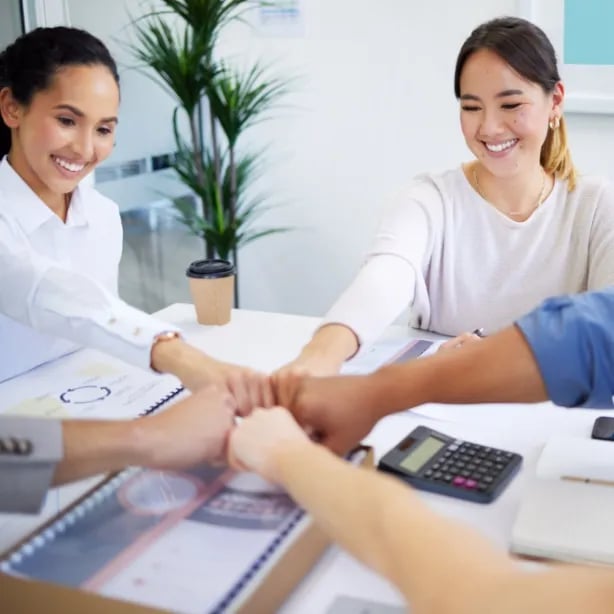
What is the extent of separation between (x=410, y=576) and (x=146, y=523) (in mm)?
351

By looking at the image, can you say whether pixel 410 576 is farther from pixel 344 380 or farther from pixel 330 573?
pixel 344 380

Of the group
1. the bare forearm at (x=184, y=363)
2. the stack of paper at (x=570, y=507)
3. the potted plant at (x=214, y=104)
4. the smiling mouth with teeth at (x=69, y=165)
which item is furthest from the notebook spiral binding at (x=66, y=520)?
the potted plant at (x=214, y=104)

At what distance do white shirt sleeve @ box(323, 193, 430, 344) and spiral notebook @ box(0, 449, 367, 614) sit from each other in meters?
0.61

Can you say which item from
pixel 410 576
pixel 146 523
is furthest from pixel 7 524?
pixel 410 576

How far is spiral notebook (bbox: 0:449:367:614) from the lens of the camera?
876 mm

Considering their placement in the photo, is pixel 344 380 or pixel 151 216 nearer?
pixel 344 380

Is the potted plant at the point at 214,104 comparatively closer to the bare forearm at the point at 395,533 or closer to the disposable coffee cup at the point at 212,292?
the disposable coffee cup at the point at 212,292

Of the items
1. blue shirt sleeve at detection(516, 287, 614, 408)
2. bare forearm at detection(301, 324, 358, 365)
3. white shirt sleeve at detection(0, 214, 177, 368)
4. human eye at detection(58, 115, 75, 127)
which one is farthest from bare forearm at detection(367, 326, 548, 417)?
human eye at detection(58, 115, 75, 127)

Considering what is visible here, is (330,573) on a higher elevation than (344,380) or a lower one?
lower

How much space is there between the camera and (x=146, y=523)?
1.00 meters

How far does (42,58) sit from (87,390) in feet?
2.16

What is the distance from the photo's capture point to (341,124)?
341 centimetres

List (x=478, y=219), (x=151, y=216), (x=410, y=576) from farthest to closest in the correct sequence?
(x=151, y=216)
(x=478, y=219)
(x=410, y=576)

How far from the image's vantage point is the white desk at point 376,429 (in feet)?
3.29
